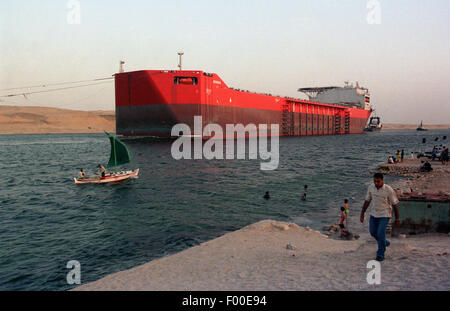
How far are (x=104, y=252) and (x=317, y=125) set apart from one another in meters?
92.6

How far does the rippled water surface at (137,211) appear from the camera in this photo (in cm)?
1059

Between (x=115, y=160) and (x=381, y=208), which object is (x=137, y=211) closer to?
(x=115, y=160)

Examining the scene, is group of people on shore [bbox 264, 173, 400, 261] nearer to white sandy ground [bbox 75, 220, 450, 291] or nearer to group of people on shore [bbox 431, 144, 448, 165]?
white sandy ground [bbox 75, 220, 450, 291]

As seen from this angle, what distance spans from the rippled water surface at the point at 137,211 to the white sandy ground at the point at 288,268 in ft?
6.82

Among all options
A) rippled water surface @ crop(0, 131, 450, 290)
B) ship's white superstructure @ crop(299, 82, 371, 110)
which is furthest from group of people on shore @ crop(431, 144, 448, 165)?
ship's white superstructure @ crop(299, 82, 371, 110)

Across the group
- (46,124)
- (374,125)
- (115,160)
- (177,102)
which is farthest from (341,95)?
A: (46,124)

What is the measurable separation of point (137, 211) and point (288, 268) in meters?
11.1

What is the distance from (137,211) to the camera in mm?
16750

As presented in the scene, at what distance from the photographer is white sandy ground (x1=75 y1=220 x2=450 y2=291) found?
20.8ft

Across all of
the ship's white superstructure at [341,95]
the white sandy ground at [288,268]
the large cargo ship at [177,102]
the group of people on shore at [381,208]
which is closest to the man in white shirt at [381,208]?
the group of people on shore at [381,208]

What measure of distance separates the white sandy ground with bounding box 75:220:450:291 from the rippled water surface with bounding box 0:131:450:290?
2077 mm
